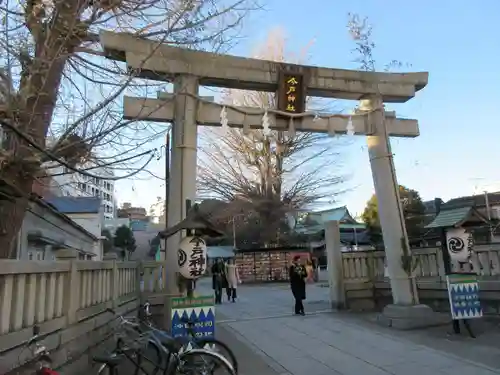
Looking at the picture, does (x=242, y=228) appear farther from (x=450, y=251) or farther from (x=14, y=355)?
(x=14, y=355)

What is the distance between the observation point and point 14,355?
3895 mm

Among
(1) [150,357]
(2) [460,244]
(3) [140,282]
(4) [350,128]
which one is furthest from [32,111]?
(2) [460,244]

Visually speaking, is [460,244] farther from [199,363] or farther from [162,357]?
[162,357]

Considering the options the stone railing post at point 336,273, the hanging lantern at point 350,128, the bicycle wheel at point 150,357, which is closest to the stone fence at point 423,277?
the stone railing post at point 336,273

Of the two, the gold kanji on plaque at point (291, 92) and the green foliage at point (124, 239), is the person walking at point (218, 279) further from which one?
the green foliage at point (124, 239)

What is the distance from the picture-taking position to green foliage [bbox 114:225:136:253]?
53.8 metres

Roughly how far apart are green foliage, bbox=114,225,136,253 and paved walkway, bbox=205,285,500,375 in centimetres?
4399

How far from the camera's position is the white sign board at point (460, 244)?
Answer: 951 centimetres

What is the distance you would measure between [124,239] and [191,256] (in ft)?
160

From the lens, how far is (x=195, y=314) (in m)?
6.81

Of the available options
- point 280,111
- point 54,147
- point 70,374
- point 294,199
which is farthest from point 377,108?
point 294,199

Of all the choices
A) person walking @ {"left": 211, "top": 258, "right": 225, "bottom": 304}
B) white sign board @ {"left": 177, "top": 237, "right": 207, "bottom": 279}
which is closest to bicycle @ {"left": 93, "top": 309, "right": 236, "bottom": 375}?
white sign board @ {"left": 177, "top": 237, "right": 207, "bottom": 279}

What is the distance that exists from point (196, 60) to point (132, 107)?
240 centimetres

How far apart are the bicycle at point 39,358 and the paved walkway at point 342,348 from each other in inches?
143
